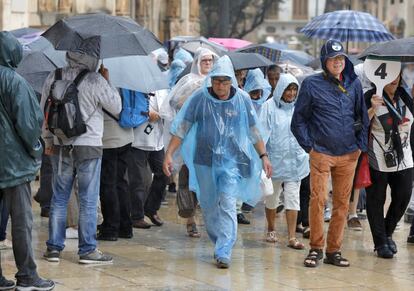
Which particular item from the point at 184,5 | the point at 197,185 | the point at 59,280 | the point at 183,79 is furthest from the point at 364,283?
the point at 184,5

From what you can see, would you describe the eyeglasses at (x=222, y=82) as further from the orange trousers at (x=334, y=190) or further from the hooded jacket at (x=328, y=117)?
the orange trousers at (x=334, y=190)

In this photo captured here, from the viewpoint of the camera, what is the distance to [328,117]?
1029 centimetres

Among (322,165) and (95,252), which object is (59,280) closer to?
(95,252)

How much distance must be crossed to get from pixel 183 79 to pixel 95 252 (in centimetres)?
267

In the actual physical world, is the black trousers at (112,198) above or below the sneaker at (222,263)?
above

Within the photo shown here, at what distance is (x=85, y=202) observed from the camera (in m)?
10.0

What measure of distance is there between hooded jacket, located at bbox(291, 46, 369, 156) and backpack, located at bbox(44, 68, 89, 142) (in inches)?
74.6

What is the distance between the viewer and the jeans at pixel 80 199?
32.7 ft

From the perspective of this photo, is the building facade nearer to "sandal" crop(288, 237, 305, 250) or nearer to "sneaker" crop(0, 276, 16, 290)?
"sandal" crop(288, 237, 305, 250)

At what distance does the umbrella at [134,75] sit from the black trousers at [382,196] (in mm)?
2188

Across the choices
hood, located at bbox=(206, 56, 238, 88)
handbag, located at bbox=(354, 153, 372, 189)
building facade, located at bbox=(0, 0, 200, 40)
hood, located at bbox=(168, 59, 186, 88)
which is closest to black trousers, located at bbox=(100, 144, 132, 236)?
hood, located at bbox=(206, 56, 238, 88)

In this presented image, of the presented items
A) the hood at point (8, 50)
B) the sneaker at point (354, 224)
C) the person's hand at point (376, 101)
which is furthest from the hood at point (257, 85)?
the hood at point (8, 50)

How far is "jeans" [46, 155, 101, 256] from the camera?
32.7 ft

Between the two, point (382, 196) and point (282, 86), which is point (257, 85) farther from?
point (382, 196)
